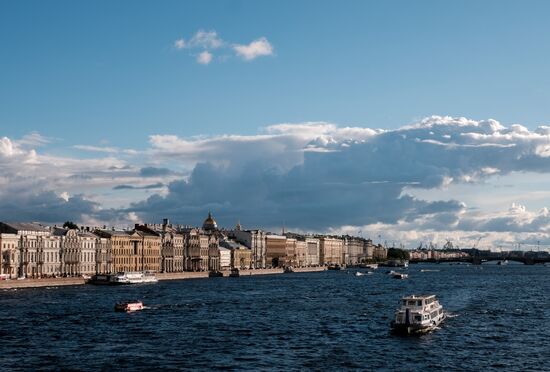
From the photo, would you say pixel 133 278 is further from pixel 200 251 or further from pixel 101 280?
pixel 200 251

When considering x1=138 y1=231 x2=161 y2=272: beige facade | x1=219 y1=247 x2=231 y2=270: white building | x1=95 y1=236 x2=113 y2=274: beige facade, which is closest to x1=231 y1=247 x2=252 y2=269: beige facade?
x1=219 y1=247 x2=231 y2=270: white building

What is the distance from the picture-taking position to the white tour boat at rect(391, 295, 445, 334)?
53.7m

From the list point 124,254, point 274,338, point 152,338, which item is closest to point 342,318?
point 274,338

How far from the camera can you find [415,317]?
54.1 m

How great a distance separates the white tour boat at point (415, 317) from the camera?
5369 centimetres

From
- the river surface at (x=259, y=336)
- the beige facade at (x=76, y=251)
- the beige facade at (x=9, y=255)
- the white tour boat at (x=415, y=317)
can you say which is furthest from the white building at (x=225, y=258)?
the white tour boat at (x=415, y=317)

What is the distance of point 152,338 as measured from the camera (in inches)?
1972

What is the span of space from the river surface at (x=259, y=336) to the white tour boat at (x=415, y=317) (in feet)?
2.96

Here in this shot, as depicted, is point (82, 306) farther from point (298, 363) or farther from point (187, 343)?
point (298, 363)

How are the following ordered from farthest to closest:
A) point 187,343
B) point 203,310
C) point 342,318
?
point 203,310
point 342,318
point 187,343

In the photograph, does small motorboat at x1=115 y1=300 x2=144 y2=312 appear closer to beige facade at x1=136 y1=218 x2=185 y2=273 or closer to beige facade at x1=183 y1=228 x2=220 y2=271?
beige facade at x1=136 y1=218 x2=185 y2=273

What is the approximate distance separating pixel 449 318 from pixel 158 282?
64.8m

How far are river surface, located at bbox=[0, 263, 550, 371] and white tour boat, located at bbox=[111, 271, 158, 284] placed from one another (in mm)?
28967

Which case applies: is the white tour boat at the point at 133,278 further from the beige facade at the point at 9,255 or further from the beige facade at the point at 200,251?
the beige facade at the point at 200,251
